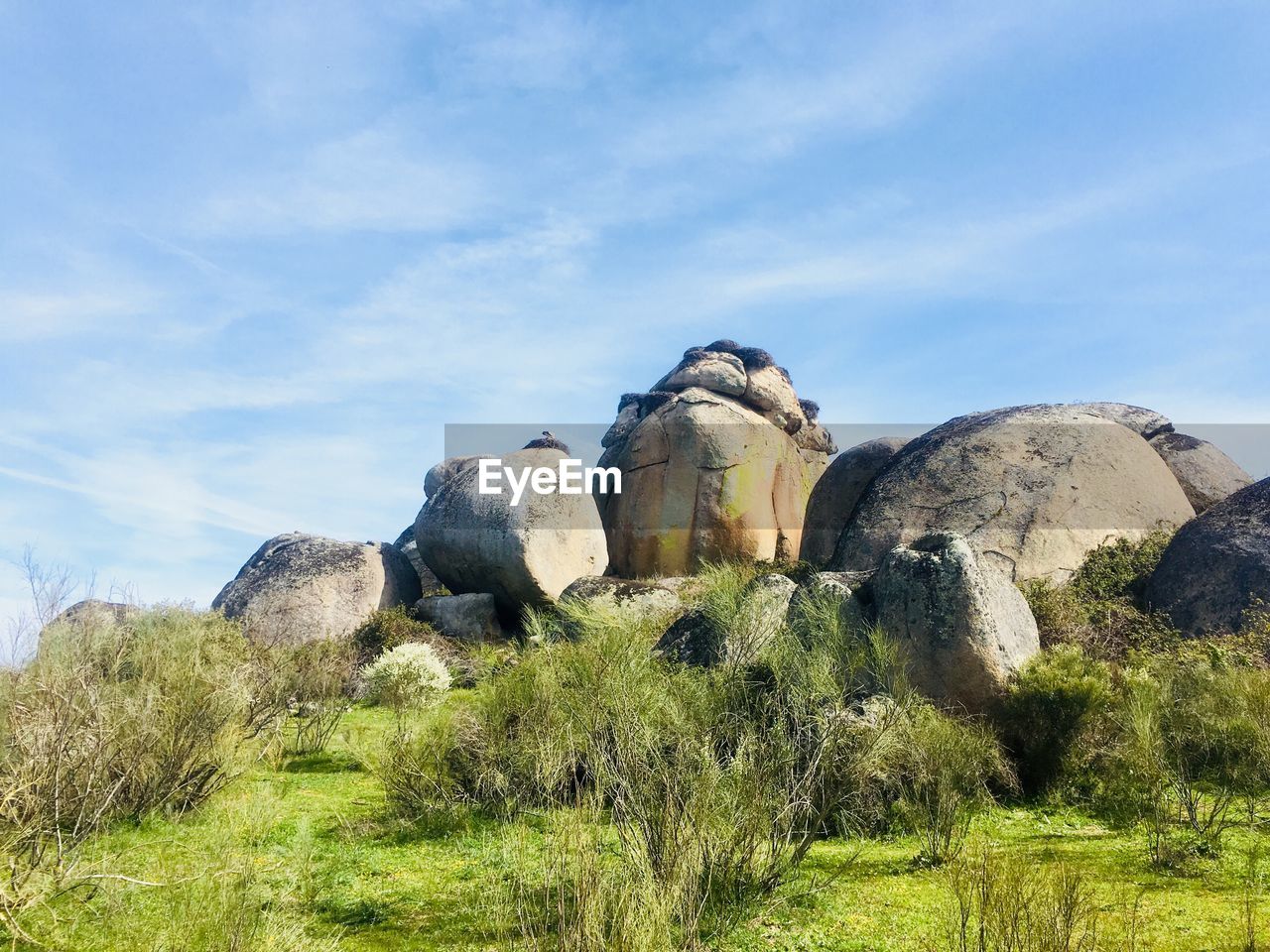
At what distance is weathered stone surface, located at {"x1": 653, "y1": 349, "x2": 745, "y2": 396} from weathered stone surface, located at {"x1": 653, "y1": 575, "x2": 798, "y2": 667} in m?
17.1

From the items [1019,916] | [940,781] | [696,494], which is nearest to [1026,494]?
[940,781]

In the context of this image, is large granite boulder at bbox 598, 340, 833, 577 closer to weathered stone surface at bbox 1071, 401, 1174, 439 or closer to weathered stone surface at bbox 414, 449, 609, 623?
weathered stone surface at bbox 414, 449, 609, 623

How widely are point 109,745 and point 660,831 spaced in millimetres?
4372

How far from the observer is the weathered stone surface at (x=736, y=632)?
9.79m

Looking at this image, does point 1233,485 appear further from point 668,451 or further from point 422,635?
point 422,635

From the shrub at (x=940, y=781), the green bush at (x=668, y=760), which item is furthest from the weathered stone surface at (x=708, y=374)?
the shrub at (x=940, y=781)

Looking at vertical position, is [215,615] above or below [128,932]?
above

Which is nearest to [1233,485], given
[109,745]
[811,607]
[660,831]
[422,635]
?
[811,607]

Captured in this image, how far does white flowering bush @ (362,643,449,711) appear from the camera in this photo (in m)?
14.2

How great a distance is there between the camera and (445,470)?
2819 cm

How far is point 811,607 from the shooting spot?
402 inches

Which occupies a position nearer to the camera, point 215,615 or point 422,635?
point 215,615

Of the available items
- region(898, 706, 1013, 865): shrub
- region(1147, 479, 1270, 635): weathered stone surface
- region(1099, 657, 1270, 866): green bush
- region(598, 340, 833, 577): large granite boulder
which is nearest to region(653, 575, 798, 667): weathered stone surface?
region(898, 706, 1013, 865): shrub

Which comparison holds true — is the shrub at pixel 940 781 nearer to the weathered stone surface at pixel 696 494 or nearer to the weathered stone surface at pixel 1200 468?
the weathered stone surface at pixel 1200 468
